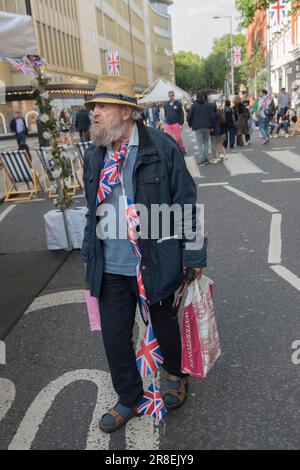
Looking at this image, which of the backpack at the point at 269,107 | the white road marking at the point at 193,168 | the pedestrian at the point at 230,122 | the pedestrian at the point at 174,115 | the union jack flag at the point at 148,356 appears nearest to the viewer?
the union jack flag at the point at 148,356

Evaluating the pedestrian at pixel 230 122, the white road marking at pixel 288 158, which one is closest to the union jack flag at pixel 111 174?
the white road marking at pixel 288 158

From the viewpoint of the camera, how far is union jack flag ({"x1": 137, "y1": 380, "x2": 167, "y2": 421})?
119 inches

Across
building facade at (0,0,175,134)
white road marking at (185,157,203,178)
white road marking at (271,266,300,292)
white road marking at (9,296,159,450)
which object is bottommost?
white road marking at (9,296,159,450)

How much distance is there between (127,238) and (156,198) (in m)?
0.27

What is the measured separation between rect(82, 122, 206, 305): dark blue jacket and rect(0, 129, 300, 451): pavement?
79cm

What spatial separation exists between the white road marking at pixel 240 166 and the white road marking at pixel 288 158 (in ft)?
2.51

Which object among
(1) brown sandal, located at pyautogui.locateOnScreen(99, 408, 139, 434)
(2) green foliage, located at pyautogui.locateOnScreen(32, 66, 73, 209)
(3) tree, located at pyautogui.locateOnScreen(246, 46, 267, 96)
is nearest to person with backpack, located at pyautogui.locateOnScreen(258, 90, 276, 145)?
(2) green foliage, located at pyautogui.locateOnScreen(32, 66, 73, 209)

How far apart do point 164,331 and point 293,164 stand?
10638 mm

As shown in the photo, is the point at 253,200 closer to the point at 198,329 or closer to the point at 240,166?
the point at 240,166

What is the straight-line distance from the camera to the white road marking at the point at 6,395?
326 cm

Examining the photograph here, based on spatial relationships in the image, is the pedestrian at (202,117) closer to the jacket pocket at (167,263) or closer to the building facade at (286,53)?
the jacket pocket at (167,263)

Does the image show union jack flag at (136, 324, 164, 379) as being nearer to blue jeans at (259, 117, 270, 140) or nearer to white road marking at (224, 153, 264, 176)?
white road marking at (224, 153, 264, 176)

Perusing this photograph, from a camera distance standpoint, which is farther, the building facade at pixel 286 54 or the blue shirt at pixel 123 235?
the building facade at pixel 286 54
